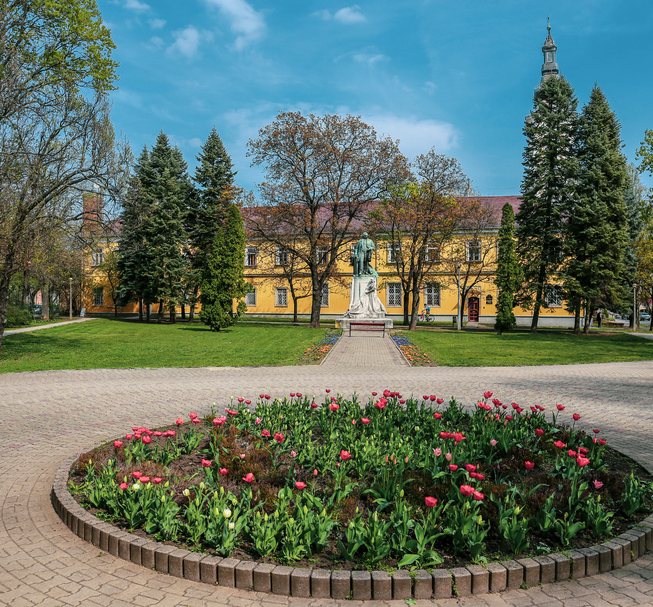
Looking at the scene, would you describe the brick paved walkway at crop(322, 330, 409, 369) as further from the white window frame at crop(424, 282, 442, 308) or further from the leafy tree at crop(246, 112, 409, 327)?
the white window frame at crop(424, 282, 442, 308)

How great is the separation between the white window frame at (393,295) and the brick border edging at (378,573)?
1833 inches

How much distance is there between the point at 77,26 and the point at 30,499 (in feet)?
54.3

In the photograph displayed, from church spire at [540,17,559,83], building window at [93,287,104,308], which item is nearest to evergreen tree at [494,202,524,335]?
building window at [93,287,104,308]

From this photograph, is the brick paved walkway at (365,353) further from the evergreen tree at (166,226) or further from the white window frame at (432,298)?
the white window frame at (432,298)

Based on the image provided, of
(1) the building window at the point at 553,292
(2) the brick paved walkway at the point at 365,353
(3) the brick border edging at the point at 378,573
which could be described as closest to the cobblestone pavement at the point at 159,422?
(3) the brick border edging at the point at 378,573

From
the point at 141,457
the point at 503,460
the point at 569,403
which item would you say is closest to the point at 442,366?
the point at 569,403

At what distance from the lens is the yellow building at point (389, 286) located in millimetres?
42625

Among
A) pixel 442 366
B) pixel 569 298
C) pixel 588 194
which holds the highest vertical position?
pixel 588 194

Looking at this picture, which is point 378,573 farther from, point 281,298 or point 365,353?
point 281,298

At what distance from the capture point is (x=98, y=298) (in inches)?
2147

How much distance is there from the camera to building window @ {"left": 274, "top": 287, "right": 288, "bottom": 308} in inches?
2068

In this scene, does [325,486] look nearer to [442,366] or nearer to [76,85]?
[442,366]

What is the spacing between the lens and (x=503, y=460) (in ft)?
16.3

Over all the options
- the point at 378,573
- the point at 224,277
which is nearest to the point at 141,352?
the point at 224,277
